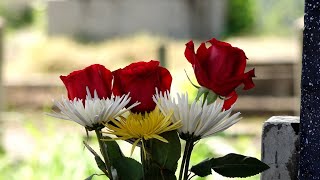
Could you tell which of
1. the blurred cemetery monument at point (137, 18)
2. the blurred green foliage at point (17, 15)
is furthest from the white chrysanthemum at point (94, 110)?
the blurred green foliage at point (17, 15)

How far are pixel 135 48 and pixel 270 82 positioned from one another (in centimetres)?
299

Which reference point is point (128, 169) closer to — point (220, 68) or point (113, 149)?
point (113, 149)

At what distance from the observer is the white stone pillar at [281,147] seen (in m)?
1.33

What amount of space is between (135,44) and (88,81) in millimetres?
9847

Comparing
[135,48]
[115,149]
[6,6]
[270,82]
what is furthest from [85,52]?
[115,149]

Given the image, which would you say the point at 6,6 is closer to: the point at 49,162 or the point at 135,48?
the point at 135,48

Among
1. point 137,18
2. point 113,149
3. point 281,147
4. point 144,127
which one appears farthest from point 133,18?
point 144,127

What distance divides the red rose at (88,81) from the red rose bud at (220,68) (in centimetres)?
12

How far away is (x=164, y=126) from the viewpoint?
109 centimetres

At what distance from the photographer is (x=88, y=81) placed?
45.5 inches

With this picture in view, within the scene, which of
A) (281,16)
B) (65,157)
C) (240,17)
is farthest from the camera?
(240,17)

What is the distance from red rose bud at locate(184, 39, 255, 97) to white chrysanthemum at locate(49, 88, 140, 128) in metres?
0.10

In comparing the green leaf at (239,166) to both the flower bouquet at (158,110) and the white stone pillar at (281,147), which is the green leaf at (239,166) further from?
the white stone pillar at (281,147)

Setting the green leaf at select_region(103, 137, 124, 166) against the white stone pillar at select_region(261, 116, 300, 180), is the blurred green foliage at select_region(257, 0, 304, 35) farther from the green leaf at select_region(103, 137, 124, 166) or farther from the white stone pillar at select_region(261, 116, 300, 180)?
the green leaf at select_region(103, 137, 124, 166)
